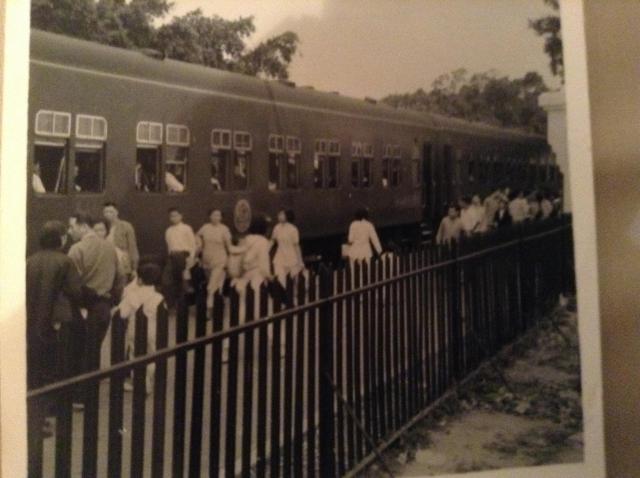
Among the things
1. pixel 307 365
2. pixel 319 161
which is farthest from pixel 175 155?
pixel 307 365

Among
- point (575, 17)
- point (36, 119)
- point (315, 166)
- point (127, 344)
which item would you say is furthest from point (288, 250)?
point (575, 17)

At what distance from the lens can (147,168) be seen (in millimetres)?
898

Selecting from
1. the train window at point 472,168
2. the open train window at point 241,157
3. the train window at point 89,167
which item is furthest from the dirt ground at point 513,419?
the train window at point 89,167

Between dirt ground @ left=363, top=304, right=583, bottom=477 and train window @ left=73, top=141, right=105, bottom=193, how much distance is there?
579mm

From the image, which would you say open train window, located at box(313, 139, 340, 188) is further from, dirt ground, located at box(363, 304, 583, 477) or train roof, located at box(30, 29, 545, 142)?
dirt ground, located at box(363, 304, 583, 477)

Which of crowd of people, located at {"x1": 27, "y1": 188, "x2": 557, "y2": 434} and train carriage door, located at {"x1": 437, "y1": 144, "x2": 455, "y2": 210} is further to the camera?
train carriage door, located at {"x1": 437, "y1": 144, "x2": 455, "y2": 210}

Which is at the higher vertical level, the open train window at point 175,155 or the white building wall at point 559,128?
the white building wall at point 559,128

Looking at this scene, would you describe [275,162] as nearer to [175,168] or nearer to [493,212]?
[175,168]

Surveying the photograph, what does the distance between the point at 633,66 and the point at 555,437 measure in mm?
652

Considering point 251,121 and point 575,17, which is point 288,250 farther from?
point 575,17

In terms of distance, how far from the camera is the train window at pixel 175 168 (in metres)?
0.90

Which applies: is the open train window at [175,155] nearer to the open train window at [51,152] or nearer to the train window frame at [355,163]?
the open train window at [51,152]

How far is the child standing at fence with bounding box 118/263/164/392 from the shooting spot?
82 centimetres

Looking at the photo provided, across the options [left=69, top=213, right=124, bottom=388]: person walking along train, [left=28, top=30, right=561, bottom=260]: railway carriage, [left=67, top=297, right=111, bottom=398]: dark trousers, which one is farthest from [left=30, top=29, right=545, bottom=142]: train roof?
[left=67, top=297, right=111, bottom=398]: dark trousers
